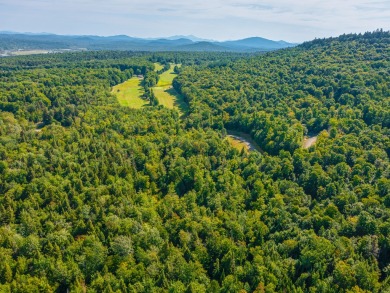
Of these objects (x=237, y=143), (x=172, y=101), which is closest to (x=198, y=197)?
(x=237, y=143)

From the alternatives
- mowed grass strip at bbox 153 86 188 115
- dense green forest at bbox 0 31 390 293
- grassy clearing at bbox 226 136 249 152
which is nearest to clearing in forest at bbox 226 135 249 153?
grassy clearing at bbox 226 136 249 152

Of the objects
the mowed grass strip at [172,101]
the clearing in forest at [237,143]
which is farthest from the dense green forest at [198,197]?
the mowed grass strip at [172,101]

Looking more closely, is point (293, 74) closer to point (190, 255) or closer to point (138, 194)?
point (138, 194)

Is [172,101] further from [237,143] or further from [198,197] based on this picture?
[198,197]

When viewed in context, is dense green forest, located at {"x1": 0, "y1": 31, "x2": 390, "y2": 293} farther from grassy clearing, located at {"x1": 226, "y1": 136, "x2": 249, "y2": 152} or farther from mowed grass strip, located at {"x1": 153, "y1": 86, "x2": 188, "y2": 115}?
mowed grass strip, located at {"x1": 153, "y1": 86, "x2": 188, "y2": 115}

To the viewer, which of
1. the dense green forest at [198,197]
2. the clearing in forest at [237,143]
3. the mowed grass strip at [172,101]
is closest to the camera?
the dense green forest at [198,197]

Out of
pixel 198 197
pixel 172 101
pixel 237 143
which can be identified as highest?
pixel 172 101

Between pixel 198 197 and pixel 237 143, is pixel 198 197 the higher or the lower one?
the lower one

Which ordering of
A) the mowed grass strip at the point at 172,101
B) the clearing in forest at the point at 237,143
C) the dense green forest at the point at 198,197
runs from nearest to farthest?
the dense green forest at the point at 198,197
the clearing in forest at the point at 237,143
the mowed grass strip at the point at 172,101

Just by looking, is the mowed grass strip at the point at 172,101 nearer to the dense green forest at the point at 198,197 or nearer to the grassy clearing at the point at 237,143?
the dense green forest at the point at 198,197

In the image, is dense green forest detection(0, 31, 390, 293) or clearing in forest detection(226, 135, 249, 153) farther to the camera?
clearing in forest detection(226, 135, 249, 153)
